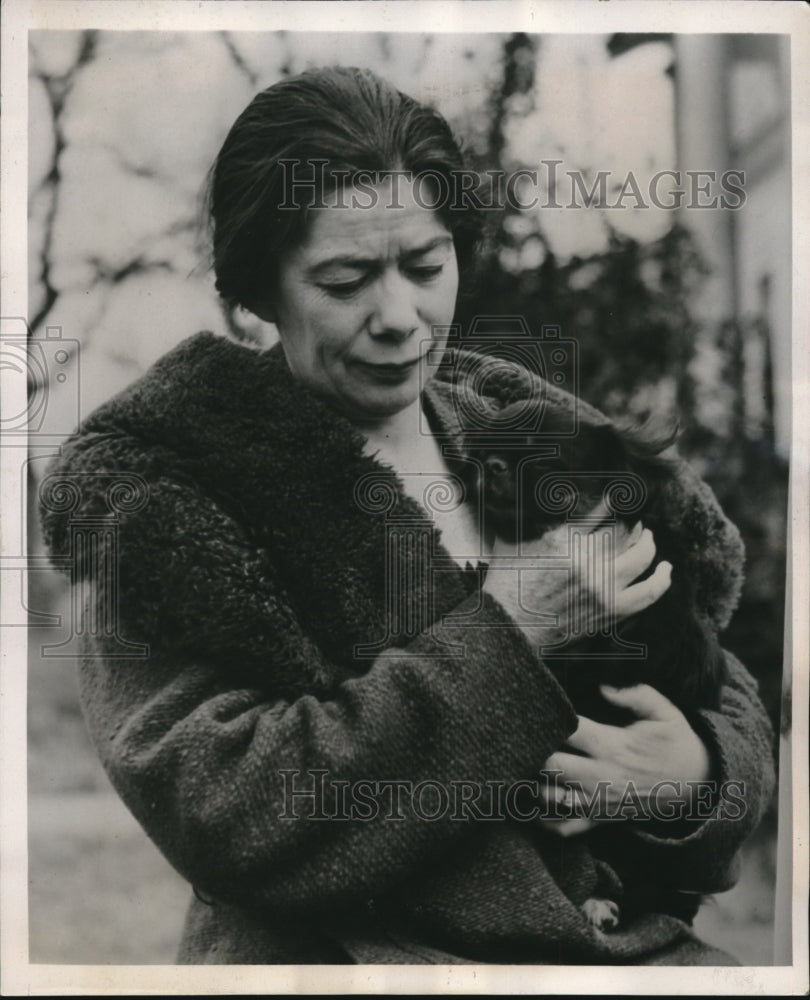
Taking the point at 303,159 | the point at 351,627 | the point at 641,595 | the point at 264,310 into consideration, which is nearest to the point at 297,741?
the point at 351,627

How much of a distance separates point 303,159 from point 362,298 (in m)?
0.29

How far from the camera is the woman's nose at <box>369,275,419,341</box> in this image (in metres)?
2.33

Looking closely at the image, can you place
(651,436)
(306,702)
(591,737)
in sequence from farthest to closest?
(651,436) < (591,737) < (306,702)

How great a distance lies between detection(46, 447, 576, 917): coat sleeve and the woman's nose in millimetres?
471

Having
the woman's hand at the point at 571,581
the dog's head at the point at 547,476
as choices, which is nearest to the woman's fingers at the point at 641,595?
the woman's hand at the point at 571,581

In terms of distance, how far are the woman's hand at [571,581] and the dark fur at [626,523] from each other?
23 millimetres

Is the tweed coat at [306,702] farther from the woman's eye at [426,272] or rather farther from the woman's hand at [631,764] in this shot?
the woman's eye at [426,272]

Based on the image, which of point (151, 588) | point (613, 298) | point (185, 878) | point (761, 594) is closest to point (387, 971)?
point (185, 878)

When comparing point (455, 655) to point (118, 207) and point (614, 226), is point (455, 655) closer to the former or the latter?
point (614, 226)

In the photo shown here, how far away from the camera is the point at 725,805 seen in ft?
7.82

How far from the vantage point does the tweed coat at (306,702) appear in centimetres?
221

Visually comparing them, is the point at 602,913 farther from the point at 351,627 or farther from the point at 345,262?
the point at 345,262

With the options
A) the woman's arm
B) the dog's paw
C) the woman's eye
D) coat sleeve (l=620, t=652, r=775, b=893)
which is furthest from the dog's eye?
the dog's paw

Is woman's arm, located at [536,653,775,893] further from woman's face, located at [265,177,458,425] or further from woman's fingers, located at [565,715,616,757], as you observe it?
woman's face, located at [265,177,458,425]
